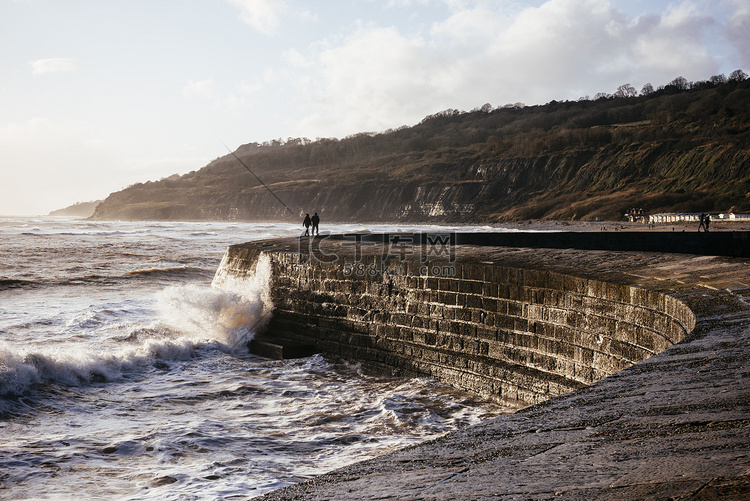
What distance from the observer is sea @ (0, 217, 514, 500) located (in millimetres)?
5969

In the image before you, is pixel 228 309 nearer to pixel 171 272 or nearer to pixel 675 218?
pixel 171 272

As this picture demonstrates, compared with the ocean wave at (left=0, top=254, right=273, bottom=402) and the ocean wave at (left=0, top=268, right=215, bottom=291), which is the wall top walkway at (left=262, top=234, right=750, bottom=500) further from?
the ocean wave at (left=0, top=268, right=215, bottom=291)

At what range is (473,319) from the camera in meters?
8.56

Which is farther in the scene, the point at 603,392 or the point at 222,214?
the point at 222,214

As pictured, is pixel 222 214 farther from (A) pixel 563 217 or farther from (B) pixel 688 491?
(B) pixel 688 491

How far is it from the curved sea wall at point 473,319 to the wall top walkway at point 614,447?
1.29 metres

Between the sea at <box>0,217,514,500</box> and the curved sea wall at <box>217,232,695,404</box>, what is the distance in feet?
1.42

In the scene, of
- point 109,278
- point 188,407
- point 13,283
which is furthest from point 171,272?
point 188,407

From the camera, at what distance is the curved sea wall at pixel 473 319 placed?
6359 millimetres

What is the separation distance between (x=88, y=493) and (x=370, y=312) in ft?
18.4

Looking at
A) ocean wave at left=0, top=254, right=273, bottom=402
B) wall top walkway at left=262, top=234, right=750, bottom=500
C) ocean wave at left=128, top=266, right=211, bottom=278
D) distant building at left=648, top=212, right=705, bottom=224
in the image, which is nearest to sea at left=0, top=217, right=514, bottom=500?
ocean wave at left=0, top=254, right=273, bottom=402

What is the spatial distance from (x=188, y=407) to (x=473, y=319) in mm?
4006

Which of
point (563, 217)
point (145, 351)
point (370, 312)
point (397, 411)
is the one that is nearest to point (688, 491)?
point (397, 411)

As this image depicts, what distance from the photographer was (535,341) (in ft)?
24.9
